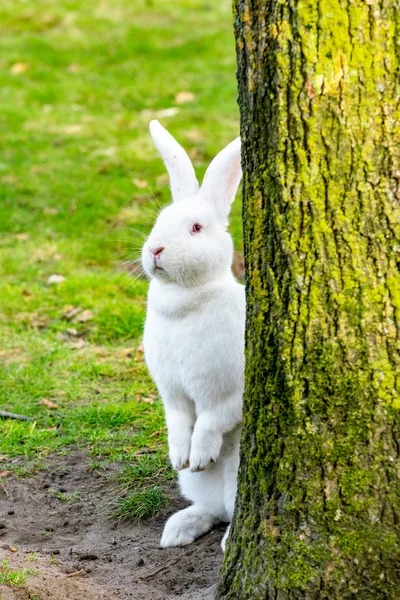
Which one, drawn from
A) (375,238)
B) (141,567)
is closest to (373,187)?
(375,238)

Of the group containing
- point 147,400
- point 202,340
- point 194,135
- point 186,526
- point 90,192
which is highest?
point 202,340

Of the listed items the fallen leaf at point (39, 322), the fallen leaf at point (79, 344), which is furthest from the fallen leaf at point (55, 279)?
the fallen leaf at point (79, 344)

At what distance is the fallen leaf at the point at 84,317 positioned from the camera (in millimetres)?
6051

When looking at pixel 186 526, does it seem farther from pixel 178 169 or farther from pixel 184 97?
pixel 184 97

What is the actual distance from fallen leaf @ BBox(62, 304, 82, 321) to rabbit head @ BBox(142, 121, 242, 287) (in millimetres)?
2508

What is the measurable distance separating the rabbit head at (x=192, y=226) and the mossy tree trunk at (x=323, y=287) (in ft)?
2.51

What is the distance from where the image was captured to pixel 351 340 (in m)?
2.48

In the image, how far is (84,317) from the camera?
607 cm

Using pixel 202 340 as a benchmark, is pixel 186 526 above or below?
below

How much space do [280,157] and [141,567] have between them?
188 cm

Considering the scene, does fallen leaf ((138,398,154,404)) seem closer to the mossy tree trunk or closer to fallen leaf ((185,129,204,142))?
the mossy tree trunk

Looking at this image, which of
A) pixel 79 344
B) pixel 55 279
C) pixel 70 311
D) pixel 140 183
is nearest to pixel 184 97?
pixel 140 183

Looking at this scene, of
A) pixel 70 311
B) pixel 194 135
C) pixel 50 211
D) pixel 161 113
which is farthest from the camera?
pixel 161 113

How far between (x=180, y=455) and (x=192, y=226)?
39.2 inches
